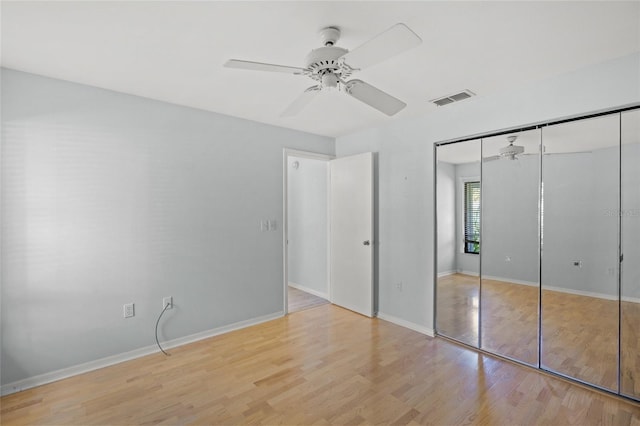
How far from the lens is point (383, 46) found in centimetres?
148

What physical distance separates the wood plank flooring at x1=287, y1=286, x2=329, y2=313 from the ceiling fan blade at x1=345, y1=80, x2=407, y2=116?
9.79ft

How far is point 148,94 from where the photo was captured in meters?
2.86

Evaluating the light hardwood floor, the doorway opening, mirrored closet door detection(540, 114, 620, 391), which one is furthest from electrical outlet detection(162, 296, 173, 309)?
mirrored closet door detection(540, 114, 620, 391)

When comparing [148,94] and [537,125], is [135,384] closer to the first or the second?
[148,94]

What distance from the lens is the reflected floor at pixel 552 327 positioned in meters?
2.22

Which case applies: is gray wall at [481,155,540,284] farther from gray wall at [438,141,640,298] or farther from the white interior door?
the white interior door

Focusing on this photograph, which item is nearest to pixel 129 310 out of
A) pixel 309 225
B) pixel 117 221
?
pixel 117 221

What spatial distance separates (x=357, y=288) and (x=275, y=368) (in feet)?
5.52

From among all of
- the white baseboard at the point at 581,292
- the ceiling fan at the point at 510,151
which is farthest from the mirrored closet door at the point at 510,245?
the white baseboard at the point at 581,292

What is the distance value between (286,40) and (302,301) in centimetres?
352

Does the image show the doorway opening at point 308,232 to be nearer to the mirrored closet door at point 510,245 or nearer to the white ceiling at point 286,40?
the white ceiling at point 286,40

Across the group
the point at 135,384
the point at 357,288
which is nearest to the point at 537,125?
the point at 357,288

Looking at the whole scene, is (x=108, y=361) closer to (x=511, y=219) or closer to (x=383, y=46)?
(x=383, y=46)

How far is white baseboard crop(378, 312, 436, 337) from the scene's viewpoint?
3.35 metres
